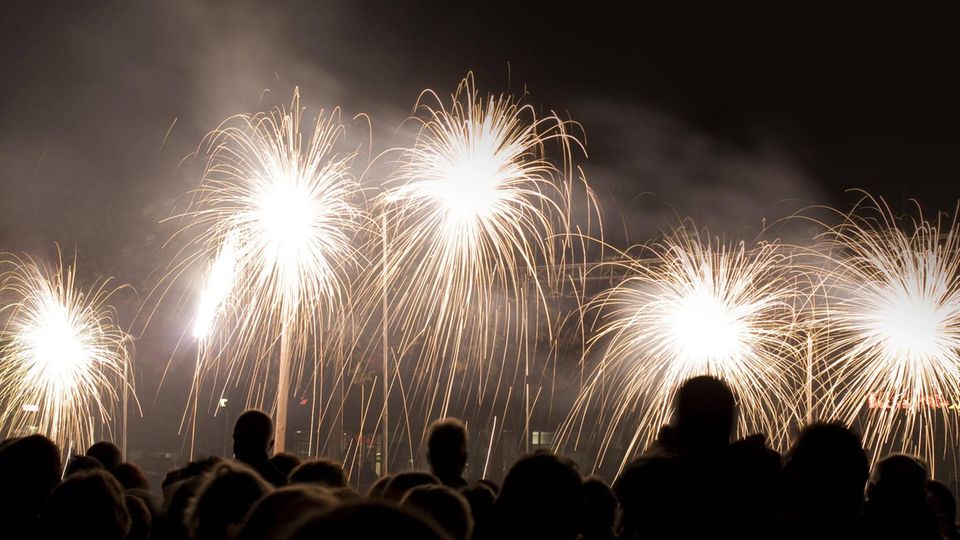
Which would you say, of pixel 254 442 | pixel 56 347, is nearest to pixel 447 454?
pixel 254 442

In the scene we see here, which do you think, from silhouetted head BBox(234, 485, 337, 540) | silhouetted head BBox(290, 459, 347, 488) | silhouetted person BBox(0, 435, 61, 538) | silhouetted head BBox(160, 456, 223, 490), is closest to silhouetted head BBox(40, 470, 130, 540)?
silhouetted person BBox(0, 435, 61, 538)

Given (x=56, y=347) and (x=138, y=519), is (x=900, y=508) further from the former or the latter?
(x=56, y=347)

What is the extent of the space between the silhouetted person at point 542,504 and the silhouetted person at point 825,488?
1.16 meters

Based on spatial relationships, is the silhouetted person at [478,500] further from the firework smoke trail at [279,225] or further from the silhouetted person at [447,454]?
the firework smoke trail at [279,225]

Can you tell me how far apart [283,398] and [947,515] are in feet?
36.3

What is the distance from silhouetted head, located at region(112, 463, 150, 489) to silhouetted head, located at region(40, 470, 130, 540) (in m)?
3.67

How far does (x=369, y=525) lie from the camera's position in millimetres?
1743

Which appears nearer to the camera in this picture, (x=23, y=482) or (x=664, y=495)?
(x=664, y=495)

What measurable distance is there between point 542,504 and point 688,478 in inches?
27.8

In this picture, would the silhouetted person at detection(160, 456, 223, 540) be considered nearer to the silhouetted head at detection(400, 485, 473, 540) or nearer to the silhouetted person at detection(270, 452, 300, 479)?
the silhouetted head at detection(400, 485, 473, 540)

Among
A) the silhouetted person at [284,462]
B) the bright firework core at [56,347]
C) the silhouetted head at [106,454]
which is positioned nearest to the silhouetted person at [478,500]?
the silhouetted person at [284,462]

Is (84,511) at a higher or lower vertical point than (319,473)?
lower

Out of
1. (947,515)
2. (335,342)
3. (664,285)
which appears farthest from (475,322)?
(947,515)

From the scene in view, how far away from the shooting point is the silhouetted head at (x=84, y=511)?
461cm
